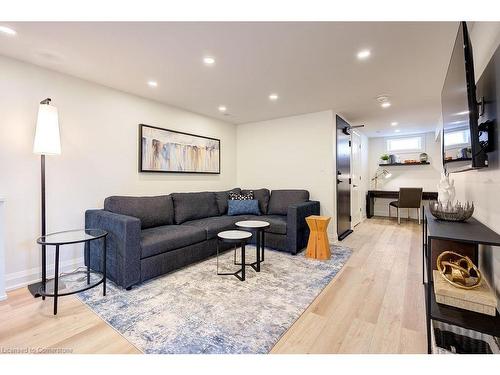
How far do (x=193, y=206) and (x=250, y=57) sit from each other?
2.18 metres

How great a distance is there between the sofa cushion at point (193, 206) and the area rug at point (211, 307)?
2.68ft

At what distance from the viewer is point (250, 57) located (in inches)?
86.1

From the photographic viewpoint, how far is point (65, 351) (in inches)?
55.4

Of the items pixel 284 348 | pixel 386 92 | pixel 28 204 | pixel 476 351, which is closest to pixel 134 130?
pixel 28 204

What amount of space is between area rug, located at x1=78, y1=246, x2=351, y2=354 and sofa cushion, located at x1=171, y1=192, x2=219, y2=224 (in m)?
0.82

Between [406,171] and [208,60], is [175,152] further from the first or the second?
[406,171]

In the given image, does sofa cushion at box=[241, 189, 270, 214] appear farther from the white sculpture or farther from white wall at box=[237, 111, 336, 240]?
the white sculpture

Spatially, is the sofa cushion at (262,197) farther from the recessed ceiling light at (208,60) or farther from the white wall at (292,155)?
the recessed ceiling light at (208,60)

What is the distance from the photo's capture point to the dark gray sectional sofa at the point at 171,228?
2.21 meters

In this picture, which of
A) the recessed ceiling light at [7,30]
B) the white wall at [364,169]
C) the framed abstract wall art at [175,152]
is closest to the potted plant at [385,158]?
the white wall at [364,169]

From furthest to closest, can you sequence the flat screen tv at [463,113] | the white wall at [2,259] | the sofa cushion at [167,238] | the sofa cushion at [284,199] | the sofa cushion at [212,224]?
the sofa cushion at [284,199], the sofa cushion at [212,224], the sofa cushion at [167,238], the white wall at [2,259], the flat screen tv at [463,113]

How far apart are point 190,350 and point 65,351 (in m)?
0.75
